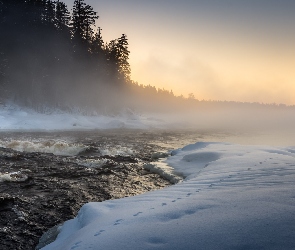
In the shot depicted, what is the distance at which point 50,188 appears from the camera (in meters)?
7.43

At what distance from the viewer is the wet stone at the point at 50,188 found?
5016 millimetres

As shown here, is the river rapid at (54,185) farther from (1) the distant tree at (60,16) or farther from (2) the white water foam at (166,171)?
(1) the distant tree at (60,16)

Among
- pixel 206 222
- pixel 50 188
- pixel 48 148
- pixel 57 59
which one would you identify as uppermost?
pixel 57 59

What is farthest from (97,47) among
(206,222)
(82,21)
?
(206,222)

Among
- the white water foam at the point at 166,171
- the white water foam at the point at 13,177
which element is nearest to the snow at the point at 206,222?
the white water foam at the point at 166,171

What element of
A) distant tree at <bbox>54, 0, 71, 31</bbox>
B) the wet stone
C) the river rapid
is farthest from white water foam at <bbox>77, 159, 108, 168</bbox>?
distant tree at <bbox>54, 0, 71, 31</bbox>

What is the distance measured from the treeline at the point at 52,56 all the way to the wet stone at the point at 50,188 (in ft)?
105

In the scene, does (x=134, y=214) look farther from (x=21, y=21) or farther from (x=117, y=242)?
(x=21, y=21)

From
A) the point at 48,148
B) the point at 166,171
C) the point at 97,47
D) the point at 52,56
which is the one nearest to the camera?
the point at 166,171

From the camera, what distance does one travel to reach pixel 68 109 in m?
43.1

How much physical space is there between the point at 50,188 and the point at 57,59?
4314cm

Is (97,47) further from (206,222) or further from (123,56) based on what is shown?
(206,222)

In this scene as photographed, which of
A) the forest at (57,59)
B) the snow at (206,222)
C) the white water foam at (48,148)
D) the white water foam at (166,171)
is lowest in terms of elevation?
the white water foam at (166,171)

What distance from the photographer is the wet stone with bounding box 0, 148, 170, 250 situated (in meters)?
5.02
